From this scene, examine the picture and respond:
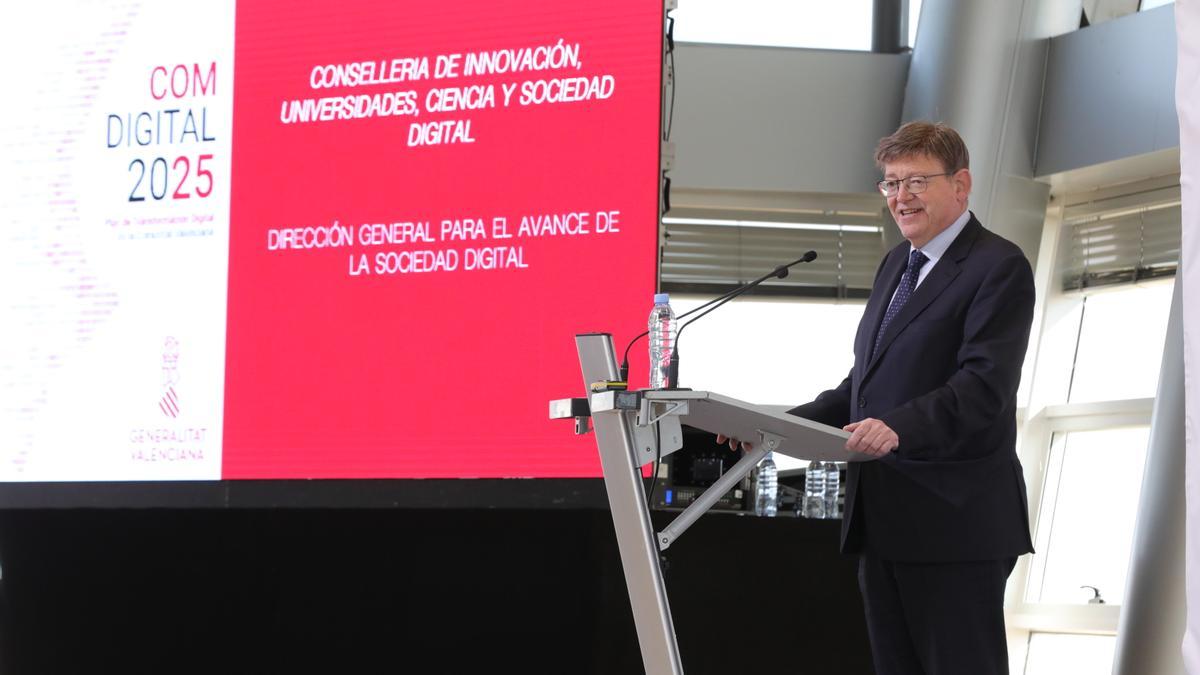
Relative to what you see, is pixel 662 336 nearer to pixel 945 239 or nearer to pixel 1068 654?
pixel 945 239

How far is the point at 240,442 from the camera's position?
403 centimetres

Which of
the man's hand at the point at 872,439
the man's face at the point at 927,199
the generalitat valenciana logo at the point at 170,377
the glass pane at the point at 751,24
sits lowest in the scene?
the generalitat valenciana logo at the point at 170,377

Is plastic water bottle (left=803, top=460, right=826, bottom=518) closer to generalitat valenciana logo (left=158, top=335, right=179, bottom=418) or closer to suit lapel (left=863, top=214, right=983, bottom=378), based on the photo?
suit lapel (left=863, top=214, right=983, bottom=378)

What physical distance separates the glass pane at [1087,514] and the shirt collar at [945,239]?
347cm

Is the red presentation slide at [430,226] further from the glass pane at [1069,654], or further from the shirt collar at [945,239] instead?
the glass pane at [1069,654]

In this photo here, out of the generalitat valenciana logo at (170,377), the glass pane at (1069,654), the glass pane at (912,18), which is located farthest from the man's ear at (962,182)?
the glass pane at (912,18)

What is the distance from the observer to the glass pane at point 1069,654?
213 inches

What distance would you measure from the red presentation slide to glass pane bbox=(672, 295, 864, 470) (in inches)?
102

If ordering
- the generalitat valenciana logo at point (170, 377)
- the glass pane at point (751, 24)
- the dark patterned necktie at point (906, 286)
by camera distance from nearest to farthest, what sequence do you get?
the dark patterned necktie at point (906, 286)
the generalitat valenciana logo at point (170, 377)
the glass pane at point (751, 24)

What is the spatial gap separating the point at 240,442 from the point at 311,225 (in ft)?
2.39

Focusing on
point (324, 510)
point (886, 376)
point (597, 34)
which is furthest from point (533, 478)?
point (886, 376)

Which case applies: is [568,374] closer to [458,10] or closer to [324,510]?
[324,510]

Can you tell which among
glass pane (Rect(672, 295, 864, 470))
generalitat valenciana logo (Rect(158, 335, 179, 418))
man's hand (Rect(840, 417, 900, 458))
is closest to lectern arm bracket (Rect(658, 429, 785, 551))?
man's hand (Rect(840, 417, 900, 458))

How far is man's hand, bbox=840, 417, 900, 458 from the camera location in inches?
82.2
